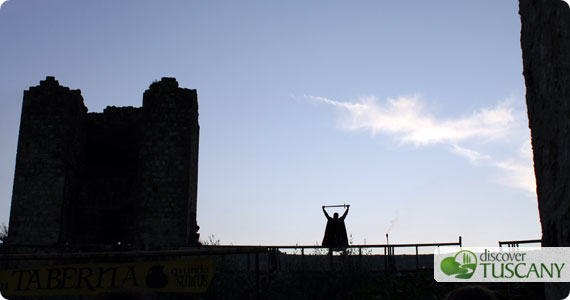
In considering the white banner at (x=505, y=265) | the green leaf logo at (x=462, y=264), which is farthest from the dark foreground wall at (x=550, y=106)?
the green leaf logo at (x=462, y=264)

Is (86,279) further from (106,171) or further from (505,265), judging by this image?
(106,171)

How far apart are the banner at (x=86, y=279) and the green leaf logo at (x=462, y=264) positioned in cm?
400

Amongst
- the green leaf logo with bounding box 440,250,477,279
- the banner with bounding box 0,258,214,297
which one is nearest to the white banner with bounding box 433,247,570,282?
the green leaf logo with bounding box 440,250,477,279

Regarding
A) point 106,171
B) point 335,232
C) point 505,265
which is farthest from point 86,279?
point 106,171

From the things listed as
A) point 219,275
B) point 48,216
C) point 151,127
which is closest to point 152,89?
point 151,127

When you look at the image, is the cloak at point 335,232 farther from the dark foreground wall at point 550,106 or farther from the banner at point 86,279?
the dark foreground wall at point 550,106

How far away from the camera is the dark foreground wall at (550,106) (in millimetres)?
3182

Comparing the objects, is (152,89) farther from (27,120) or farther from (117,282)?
(117,282)

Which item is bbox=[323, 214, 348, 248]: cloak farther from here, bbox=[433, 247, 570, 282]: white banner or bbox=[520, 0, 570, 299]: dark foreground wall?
bbox=[520, 0, 570, 299]: dark foreground wall

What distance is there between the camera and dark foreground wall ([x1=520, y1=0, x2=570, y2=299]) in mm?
3182

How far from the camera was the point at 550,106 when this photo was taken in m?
3.52

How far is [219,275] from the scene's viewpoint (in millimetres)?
10969

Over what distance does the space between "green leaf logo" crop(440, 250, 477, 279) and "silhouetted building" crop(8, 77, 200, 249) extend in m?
10.8

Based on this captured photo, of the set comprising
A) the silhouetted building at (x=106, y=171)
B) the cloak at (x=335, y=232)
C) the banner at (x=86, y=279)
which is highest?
the silhouetted building at (x=106, y=171)
